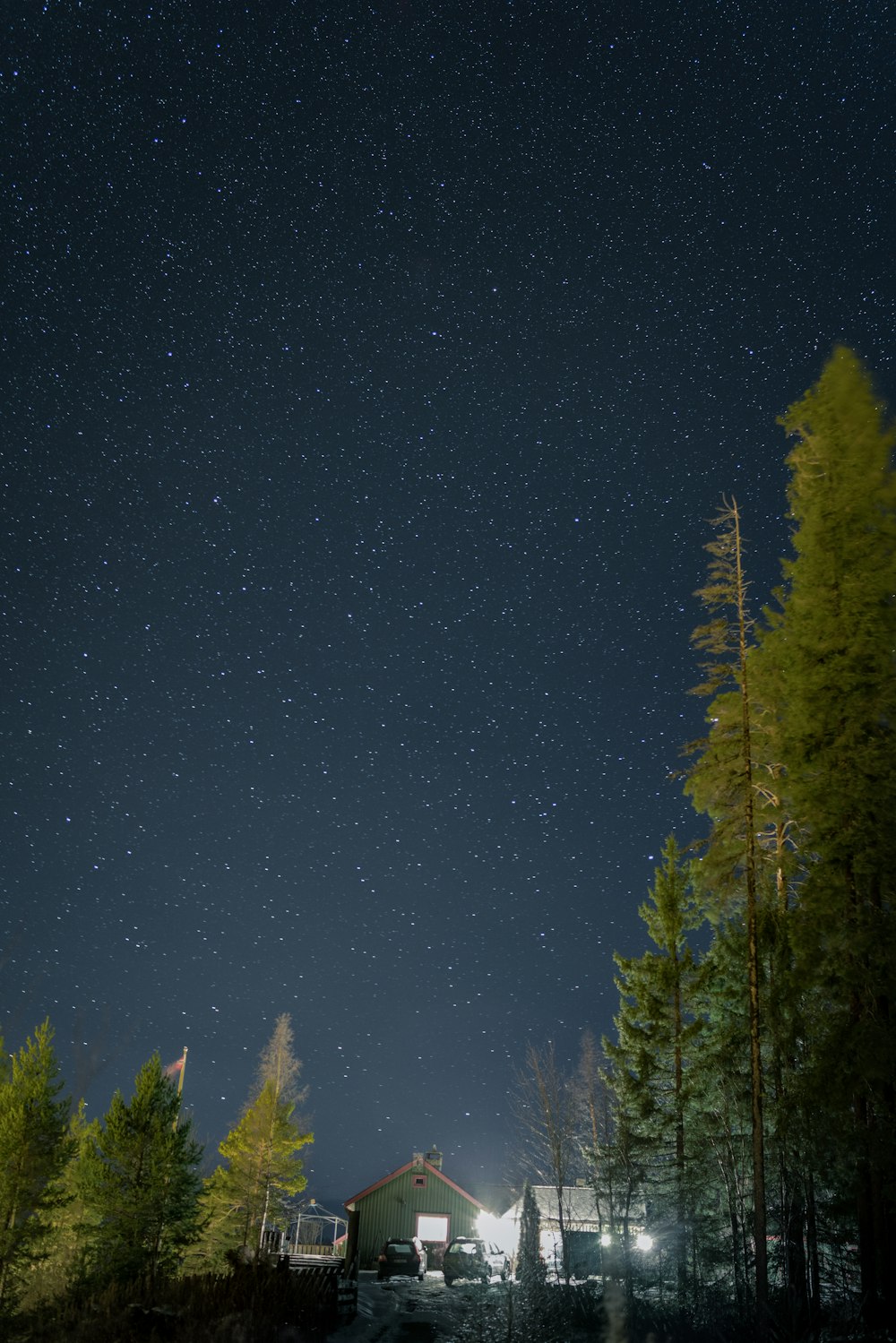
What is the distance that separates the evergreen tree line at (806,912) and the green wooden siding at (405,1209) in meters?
26.2

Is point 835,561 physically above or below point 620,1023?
above

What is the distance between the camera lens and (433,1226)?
47.7m

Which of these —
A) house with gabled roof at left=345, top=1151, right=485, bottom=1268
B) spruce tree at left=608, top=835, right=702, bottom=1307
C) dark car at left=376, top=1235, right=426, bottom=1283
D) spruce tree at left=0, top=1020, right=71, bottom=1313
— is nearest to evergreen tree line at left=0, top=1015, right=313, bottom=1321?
spruce tree at left=0, top=1020, right=71, bottom=1313

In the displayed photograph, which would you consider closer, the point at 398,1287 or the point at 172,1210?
the point at 172,1210

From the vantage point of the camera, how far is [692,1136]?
23375mm

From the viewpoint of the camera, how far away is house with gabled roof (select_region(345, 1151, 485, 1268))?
4697 cm

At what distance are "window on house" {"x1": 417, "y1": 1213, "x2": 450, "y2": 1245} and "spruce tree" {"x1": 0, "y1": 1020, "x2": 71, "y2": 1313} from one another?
25.5 m

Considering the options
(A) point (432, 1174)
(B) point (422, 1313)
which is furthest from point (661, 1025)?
(A) point (432, 1174)

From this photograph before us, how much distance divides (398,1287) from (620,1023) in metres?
11.4

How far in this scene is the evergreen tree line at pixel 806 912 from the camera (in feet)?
49.8

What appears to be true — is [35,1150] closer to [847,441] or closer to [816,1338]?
[816,1338]

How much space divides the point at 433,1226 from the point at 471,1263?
20.1 meters

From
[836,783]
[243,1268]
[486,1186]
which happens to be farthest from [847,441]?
[486,1186]

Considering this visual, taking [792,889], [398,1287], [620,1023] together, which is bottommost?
[398,1287]
